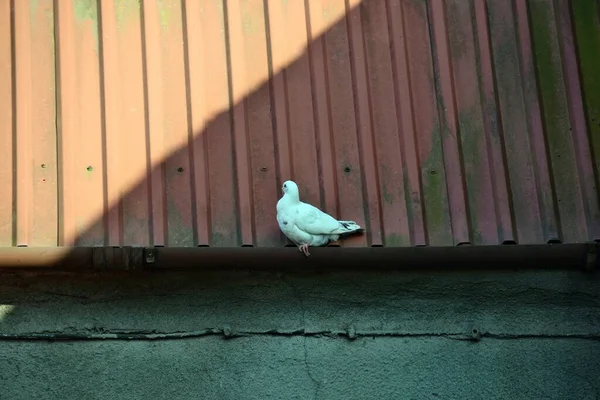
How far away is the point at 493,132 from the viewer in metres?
7.67

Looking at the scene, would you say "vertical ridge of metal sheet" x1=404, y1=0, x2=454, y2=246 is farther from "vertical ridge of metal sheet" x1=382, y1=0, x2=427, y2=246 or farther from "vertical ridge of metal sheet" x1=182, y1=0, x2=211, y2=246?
"vertical ridge of metal sheet" x1=182, y1=0, x2=211, y2=246

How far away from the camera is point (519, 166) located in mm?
7566

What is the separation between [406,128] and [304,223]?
1172 millimetres

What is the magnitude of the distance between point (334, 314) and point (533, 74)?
2412 millimetres

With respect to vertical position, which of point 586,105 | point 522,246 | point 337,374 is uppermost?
point 586,105

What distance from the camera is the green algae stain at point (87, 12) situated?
7.75 metres

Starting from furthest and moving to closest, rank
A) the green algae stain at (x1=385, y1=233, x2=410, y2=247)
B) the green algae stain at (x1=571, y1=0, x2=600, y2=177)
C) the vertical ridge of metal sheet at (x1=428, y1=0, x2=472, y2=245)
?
the green algae stain at (x1=571, y1=0, x2=600, y2=177) → the vertical ridge of metal sheet at (x1=428, y1=0, x2=472, y2=245) → the green algae stain at (x1=385, y1=233, x2=410, y2=247)

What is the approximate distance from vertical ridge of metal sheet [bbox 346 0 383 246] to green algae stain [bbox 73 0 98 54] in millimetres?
1903

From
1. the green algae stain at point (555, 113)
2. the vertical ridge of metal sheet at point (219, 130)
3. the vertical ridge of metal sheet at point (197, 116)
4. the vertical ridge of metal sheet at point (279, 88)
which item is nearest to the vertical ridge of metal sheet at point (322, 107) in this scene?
the vertical ridge of metal sheet at point (279, 88)

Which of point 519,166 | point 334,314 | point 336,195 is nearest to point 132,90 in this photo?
point 336,195

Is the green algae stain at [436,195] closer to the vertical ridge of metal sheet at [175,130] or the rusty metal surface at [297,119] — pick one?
the rusty metal surface at [297,119]

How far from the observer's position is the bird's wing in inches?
279

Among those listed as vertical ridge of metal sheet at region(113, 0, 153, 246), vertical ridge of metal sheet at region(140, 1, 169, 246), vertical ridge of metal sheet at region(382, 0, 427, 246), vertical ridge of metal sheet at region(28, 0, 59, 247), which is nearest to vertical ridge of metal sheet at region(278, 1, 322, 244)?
vertical ridge of metal sheet at region(382, 0, 427, 246)

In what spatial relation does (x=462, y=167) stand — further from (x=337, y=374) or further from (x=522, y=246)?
(x=337, y=374)
